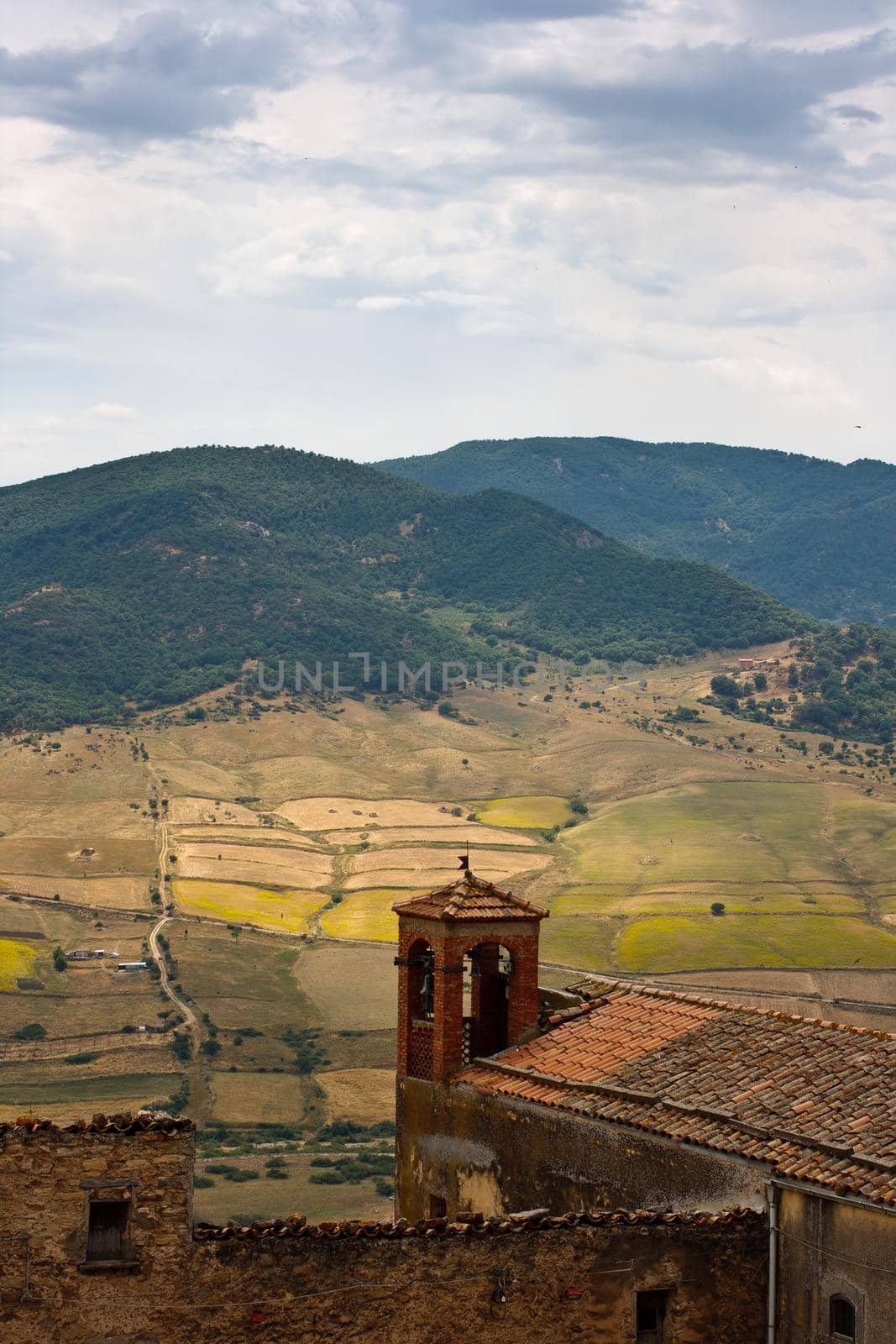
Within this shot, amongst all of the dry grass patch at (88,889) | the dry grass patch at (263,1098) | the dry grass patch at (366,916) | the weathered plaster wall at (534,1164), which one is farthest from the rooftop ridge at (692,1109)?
the dry grass patch at (88,889)

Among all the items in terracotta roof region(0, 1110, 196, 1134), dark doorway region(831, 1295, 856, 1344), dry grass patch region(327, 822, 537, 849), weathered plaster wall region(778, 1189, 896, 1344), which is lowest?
dry grass patch region(327, 822, 537, 849)

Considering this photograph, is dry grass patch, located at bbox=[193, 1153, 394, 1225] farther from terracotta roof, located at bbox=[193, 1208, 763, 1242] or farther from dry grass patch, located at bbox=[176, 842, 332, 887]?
dry grass patch, located at bbox=[176, 842, 332, 887]

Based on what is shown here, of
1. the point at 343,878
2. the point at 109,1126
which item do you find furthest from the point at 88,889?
the point at 109,1126

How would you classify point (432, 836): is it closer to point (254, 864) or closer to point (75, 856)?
point (254, 864)

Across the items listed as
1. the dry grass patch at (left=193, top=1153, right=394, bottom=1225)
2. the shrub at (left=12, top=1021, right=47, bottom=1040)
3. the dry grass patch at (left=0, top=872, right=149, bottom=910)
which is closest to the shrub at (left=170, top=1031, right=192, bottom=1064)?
the shrub at (left=12, top=1021, right=47, bottom=1040)

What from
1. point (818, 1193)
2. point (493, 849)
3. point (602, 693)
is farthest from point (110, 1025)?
point (602, 693)

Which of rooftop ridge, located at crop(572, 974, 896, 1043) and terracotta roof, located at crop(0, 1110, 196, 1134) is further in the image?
rooftop ridge, located at crop(572, 974, 896, 1043)
